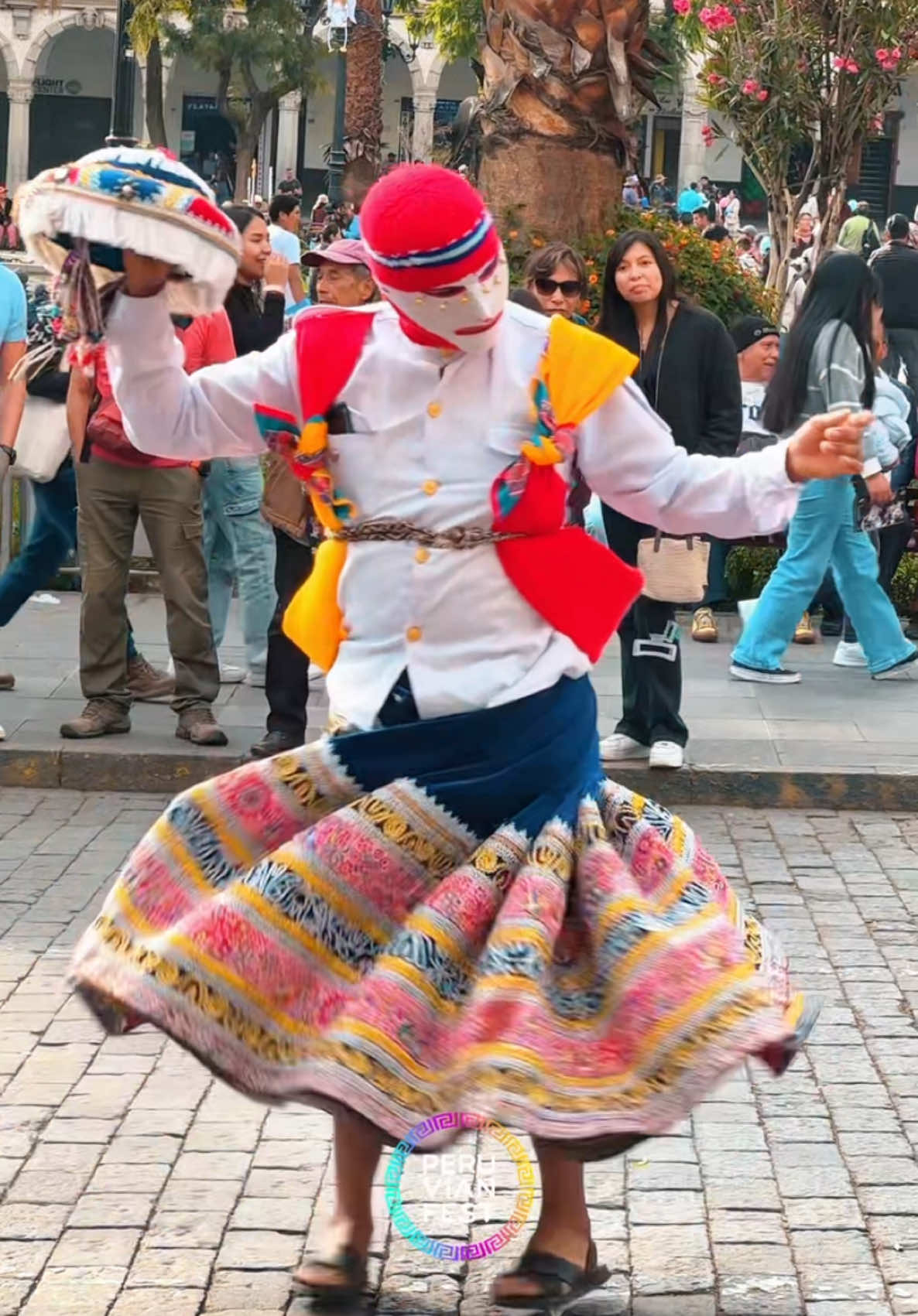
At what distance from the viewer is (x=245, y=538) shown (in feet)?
30.1

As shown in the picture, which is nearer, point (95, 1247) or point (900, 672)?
point (95, 1247)

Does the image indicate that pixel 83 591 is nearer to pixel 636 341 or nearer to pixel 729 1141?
pixel 636 341

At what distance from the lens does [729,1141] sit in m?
4.71

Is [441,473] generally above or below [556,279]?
above

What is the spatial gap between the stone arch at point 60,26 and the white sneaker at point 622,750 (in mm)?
54188

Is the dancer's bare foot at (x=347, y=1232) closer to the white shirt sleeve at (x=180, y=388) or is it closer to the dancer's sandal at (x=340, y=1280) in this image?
the dancer's sandal at (x=340, y=1280)

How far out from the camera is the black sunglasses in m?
8.36

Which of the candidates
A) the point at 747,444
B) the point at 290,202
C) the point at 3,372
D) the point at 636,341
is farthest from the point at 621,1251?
the point at 290,202

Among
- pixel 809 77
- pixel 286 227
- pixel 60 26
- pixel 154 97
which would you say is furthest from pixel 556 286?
pixel 60 26

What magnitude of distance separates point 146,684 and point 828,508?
116 inches

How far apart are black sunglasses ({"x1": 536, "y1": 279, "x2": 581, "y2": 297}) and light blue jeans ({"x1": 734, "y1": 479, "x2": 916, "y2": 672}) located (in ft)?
5.78

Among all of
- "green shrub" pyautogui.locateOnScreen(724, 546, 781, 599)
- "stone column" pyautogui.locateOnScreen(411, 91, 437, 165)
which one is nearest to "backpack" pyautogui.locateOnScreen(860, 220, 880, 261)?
"green shrub" pyautogui.locateOnScreen(724, 546, 781, 599)

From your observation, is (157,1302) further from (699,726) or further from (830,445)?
(699,726)

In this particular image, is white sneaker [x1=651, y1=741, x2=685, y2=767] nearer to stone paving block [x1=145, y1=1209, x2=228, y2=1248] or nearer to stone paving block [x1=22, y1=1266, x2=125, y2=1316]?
stone paving block [x1=145, y1=1209, x2=228, y2=1248]
